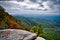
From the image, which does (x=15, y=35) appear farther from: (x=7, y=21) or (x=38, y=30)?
(x=38, y=30)

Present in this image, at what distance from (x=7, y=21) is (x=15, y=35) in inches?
15.5

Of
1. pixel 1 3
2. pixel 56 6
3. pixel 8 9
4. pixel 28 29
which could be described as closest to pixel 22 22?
pixel 28 29

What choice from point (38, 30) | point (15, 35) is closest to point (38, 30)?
point (38, 30)

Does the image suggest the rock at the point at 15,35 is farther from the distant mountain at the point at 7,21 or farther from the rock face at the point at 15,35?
the distant mountain at the point at 7,21

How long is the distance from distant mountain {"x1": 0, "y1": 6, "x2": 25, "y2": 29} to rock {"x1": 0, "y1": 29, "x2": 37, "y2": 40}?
0.50ft

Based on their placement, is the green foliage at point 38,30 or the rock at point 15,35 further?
the green foliage at point 38,30

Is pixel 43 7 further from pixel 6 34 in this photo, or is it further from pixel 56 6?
pixel 6 34

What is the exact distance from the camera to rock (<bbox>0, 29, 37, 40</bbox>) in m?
2.69

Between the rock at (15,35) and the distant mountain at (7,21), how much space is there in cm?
15

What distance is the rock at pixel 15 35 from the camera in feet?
8.83

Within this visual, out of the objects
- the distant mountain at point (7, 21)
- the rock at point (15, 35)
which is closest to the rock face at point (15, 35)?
the rock at point (15, 35)

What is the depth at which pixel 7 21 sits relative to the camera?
298cm

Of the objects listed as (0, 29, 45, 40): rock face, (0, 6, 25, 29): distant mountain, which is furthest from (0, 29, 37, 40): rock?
(0, 6, 25, 29): distant mountain

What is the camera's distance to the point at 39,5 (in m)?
3.10
